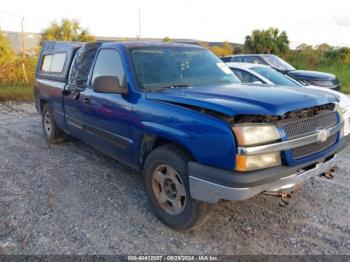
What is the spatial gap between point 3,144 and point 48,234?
375 cm

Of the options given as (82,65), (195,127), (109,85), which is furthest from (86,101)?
(195,127)

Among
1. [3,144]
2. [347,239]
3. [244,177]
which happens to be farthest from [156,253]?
[3,144]

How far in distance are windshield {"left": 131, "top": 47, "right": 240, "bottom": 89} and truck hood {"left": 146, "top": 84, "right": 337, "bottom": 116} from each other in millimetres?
290

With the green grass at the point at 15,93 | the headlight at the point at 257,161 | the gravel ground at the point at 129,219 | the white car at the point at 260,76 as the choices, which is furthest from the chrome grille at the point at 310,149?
the green grass at the point at 15,93

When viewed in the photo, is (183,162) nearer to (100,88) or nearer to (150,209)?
(150,209)

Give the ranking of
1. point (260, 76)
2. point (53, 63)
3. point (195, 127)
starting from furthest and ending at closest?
point (260, 76)
point (53, 63)
point (195, 127)

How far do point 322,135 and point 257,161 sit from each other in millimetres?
804

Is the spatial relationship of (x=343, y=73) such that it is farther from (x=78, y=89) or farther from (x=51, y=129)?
(x=78, y=89)

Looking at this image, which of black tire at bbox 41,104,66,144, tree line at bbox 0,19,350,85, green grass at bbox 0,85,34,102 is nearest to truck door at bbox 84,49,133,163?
black tire at bbox 41,104,66,144

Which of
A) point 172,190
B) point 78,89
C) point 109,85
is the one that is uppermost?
point 109,85

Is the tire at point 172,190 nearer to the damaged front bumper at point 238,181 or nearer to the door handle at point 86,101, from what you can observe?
the damaged front bumper at point 238,181

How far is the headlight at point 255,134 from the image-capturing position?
2432 mm

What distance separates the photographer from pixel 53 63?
232 inches

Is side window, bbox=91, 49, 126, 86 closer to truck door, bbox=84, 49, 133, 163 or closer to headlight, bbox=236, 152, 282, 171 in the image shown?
truck door, bbox=84, 49, 133, 163
